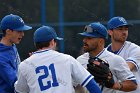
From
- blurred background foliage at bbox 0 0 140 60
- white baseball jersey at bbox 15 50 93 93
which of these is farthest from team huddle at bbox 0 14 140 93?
→ blurred background foliage at bbox 0 0 140 60

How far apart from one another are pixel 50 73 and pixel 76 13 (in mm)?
10957

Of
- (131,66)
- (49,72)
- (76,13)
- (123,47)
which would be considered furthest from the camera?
(76,13)

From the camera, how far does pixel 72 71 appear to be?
463cm

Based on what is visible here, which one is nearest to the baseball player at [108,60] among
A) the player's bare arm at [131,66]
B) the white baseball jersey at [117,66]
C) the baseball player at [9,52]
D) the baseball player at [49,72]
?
the white baseball jersey at [117,66]

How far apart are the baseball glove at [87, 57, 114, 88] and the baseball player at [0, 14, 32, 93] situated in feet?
2.57

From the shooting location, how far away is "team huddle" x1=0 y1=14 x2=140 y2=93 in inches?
180

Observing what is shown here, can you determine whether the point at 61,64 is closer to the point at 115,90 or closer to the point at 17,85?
the point at 17,85

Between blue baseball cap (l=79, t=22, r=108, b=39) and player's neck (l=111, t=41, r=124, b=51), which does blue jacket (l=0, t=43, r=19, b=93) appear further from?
player's neck (l=111, t=41, r=124, b=51)

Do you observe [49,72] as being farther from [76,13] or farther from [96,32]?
[76,13]

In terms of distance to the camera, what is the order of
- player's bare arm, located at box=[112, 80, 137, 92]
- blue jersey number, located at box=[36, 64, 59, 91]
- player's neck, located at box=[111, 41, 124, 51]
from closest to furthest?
blue jersey number, located at box=[36, 64, 59, 91], player's bare arm, located at box=[112, 80, 137, 92], player's neck, located at box=[111, 41, 124, 51]

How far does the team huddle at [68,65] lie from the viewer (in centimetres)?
458

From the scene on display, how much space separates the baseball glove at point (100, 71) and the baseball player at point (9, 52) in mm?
784

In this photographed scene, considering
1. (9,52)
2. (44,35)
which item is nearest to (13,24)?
(9,52)

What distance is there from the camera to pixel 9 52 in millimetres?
5160
